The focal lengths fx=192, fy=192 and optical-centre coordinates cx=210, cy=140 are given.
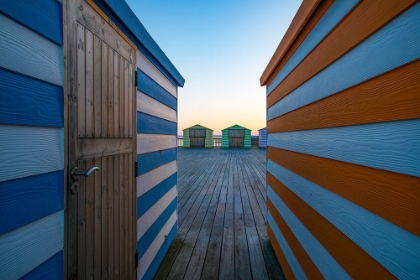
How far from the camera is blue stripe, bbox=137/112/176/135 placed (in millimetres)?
1789

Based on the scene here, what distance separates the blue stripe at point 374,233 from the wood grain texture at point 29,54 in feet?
4.63

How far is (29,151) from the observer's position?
0.76 m

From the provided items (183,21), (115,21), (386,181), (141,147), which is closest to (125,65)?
(115,21)

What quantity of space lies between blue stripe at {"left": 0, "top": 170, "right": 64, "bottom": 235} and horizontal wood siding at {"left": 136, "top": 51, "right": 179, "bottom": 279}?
87 cm

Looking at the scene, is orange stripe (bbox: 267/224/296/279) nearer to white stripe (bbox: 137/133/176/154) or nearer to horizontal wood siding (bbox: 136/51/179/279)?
horizontal wood siding (bbox: 136/51/179/279)

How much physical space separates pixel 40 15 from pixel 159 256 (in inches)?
90.9

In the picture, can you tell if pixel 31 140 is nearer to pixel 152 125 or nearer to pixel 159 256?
pixel 152 125

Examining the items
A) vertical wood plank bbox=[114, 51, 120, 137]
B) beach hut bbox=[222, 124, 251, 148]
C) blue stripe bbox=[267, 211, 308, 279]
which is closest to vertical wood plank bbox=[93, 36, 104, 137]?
vertical wood plank bbox=[114, 51, 120, 137]

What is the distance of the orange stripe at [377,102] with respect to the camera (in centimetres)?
57

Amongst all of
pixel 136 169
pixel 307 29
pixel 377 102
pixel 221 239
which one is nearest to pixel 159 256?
pixel 221 239

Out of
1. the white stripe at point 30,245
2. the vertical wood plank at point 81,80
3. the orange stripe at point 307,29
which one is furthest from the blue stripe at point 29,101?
the orange stripe at point 307,29

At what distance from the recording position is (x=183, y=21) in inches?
225

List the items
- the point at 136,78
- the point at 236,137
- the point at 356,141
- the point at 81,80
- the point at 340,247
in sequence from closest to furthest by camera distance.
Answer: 1. the point at 356,141
2. the point at 340,247
3. the point at 81,80
4. the point at 136,78
5. the point at 236,137

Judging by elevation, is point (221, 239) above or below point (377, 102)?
below
